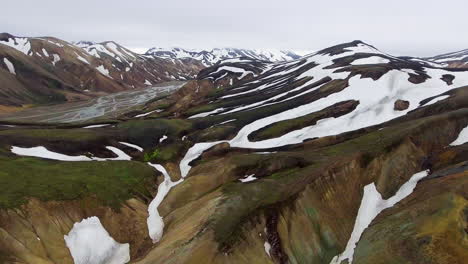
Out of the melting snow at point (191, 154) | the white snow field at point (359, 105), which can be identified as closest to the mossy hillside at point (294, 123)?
the white snow field at point (359, 105)

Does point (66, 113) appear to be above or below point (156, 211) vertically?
below

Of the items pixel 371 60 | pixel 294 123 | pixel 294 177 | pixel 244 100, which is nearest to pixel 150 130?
pixel 294 123

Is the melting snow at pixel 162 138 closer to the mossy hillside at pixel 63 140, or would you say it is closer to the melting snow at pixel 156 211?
the mossy hillside at pixel 63 140

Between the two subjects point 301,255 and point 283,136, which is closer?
point 301,255

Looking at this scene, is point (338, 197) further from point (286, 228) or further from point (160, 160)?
point (160, 160)

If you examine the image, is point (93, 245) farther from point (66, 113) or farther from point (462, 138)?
point (66, 113)

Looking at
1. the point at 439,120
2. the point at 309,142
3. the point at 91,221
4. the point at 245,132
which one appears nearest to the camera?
the point at 91,221

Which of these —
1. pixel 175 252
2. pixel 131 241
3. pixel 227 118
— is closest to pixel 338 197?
pixel 175 252
